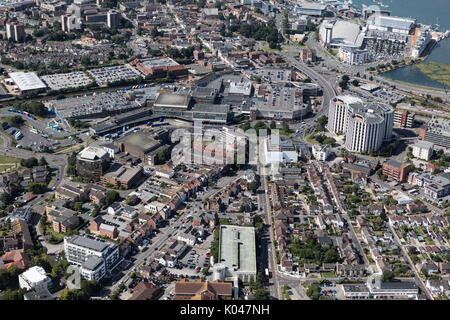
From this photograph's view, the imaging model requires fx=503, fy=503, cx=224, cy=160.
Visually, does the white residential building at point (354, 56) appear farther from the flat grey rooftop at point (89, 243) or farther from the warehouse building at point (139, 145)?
the flat grey rooftop at point (89, 243)

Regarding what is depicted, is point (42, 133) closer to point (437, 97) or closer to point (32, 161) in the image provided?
point (32, 161)

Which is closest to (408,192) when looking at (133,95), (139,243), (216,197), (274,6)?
(216,197)

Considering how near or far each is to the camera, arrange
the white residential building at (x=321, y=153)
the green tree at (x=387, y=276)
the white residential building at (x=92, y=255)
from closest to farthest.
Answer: the white residential building at (x=92, y=255) < the green tree at (x=387, y=276) < the white residential building at (x=321, y=153)

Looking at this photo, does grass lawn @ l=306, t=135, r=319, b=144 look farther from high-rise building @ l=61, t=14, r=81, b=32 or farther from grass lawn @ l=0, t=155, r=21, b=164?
high-rise building @ l=61, t=14, r=81, b=32

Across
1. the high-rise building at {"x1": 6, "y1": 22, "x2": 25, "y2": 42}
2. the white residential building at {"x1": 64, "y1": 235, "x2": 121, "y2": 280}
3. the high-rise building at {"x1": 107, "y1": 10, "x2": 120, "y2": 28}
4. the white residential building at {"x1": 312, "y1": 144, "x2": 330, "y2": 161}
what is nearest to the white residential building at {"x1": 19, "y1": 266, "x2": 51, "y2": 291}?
the white residential building at {"x1": 64, "y1": 235, "x2": 121, "y2": 280}

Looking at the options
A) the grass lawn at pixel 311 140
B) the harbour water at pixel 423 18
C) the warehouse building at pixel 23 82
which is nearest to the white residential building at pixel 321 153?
the grass lawn at pixel 311 140
